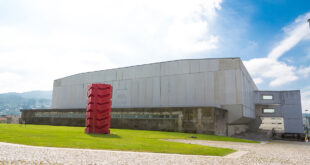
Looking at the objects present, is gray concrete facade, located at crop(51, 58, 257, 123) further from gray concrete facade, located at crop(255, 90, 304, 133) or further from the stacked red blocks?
the stacked red blocks

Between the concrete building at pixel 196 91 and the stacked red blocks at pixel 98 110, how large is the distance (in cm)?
1198

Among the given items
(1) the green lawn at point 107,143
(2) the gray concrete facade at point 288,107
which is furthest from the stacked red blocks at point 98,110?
(2) the gray concrete facade at point 288,107

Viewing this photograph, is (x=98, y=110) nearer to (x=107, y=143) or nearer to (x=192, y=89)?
(x=107, y=143)

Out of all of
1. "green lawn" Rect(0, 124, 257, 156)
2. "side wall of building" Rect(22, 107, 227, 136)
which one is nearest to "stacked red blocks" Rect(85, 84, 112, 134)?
"green lawn" Rect(0, 124, 257, 156)

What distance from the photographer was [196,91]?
1537 inches

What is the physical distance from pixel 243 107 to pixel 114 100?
26149 millimetres

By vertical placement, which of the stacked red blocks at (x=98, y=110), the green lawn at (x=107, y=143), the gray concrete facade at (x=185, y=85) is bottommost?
the green lawn at (x=107, y=143)

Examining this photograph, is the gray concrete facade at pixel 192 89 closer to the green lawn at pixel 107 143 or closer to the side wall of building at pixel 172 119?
the side wall of building at pixel 172 119

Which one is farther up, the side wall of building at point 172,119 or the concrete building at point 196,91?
the concrete building at point 196,91

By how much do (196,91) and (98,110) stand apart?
21.6 metres

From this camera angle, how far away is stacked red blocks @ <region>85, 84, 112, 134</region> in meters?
21.7

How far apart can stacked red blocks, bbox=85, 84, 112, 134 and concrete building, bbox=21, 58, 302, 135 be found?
12.0 meters

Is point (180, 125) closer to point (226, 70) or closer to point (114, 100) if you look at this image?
point (226, 70)

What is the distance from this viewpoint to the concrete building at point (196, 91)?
3700 cm
